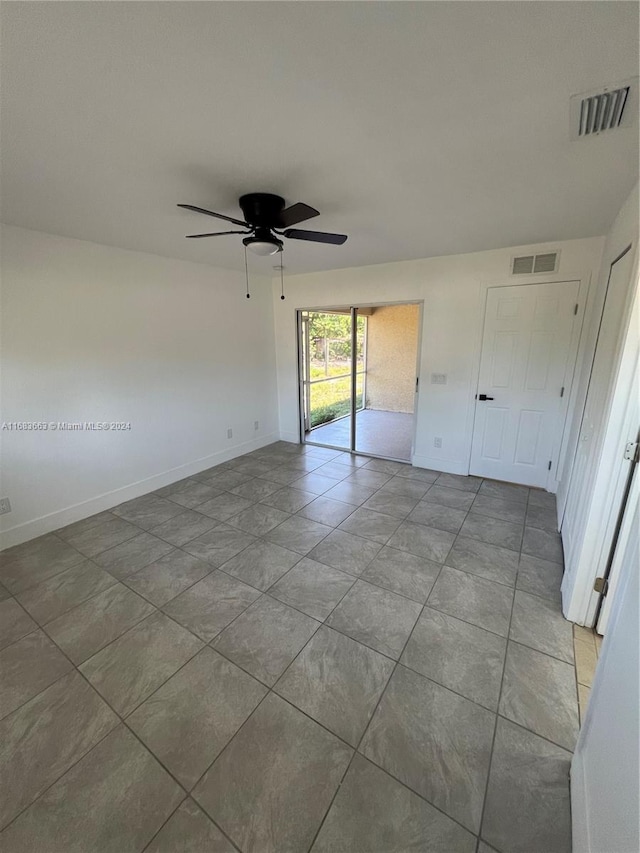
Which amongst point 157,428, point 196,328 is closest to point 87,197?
point 196,328

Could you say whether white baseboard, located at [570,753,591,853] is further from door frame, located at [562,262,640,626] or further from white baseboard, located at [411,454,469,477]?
white baseboard, located at [411,454,469,477]

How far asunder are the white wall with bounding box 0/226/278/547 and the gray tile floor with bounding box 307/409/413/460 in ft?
5.50

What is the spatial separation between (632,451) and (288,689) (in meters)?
2.02

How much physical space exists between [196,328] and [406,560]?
3.31m

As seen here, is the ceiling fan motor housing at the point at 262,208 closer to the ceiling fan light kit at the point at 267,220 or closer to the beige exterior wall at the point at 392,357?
the ceiling fan light kit at the point at 267,220

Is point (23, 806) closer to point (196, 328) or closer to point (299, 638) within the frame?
point (299, 638)

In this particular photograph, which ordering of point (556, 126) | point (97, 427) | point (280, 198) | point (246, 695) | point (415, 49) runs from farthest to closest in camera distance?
1. point (97, 427)
2. point (280, 198)
3. point (246, 695)
4. point (556, 126)
5. point (415, 49)

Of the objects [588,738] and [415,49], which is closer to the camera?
[415,49]

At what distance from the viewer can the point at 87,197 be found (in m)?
2.03

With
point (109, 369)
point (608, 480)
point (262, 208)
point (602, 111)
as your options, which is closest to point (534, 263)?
point (602, 111)

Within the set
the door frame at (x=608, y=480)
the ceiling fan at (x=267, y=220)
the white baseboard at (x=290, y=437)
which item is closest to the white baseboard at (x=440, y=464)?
the white baseboard at (x=290, y=437)

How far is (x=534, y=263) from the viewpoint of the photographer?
10.4ft

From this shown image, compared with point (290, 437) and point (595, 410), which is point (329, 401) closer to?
point (290, 437)

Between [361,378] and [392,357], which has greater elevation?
[392,357]
